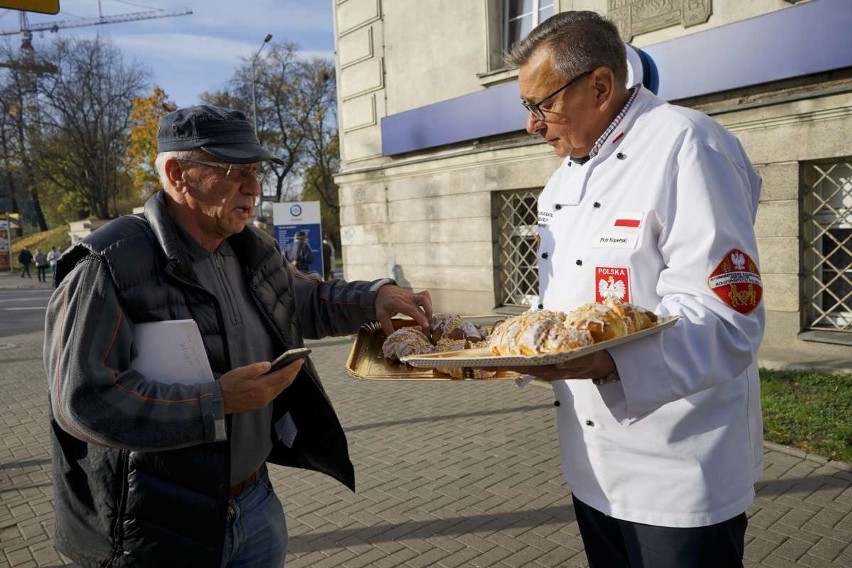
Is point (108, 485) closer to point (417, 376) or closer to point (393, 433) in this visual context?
point (417, 376)

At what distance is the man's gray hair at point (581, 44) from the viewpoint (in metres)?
2.03

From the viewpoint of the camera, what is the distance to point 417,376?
7.07 ft

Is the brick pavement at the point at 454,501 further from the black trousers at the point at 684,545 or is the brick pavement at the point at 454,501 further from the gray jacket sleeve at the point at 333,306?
the black trousers at the point at 684,545

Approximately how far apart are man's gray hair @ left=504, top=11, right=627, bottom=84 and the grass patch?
426 centimetres

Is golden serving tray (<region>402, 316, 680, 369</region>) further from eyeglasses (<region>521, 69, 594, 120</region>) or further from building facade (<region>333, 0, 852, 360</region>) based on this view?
building facade (<region>333, 0, 852, 360</region>)

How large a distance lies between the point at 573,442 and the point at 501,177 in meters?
9.43

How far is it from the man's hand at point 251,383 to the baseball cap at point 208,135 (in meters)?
0.70

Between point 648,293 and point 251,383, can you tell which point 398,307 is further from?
point 648,293

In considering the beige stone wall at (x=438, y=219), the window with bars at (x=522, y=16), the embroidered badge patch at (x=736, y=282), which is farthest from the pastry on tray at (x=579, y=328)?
the window with bars at (x=522, y=16)

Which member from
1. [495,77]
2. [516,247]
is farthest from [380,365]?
[495,77]

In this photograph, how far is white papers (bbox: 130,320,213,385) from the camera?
76.1 inches

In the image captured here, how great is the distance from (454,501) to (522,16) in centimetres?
894

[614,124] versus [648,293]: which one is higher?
[614,124]

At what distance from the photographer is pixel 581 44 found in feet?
6.64
